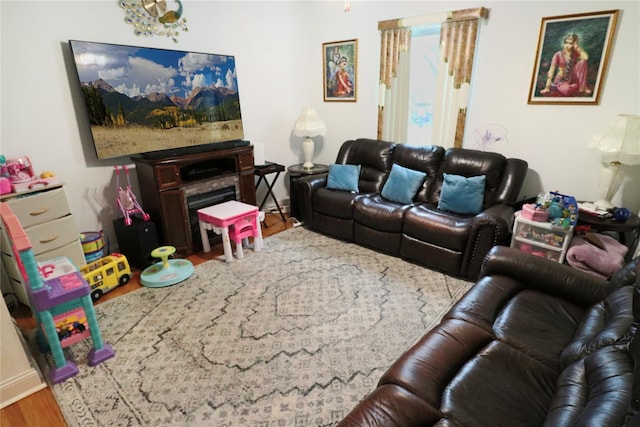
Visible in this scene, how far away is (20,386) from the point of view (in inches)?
70.9

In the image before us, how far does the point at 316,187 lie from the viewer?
12.3 feet

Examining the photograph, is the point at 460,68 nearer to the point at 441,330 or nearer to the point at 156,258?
the point at 441,330

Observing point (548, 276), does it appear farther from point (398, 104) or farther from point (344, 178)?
point (398, 104)

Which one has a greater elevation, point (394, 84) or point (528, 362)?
point (394, 84)

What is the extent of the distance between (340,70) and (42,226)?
3326 millimetres

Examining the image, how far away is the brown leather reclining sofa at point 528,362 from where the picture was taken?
3.78ft

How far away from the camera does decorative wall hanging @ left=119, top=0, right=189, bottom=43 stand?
301 centimetres

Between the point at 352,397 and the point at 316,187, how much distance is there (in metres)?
2.32

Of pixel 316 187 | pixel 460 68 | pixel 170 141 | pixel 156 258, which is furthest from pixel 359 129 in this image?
pixel 156 258

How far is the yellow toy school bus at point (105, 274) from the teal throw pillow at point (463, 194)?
275cm

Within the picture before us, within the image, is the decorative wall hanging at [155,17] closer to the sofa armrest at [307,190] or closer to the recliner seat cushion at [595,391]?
the sofa armrest at [307,190]

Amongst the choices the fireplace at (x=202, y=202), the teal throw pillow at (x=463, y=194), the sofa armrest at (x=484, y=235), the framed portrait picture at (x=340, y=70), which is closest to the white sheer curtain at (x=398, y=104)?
the framed portrait picture at (x=340, y=70)

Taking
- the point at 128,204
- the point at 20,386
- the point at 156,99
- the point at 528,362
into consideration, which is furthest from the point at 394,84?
the point at 20,386

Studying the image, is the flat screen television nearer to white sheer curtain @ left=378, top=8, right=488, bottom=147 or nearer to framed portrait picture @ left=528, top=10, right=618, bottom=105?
white sheer curtain @ left=378, top=8, right=488, bottom=147
